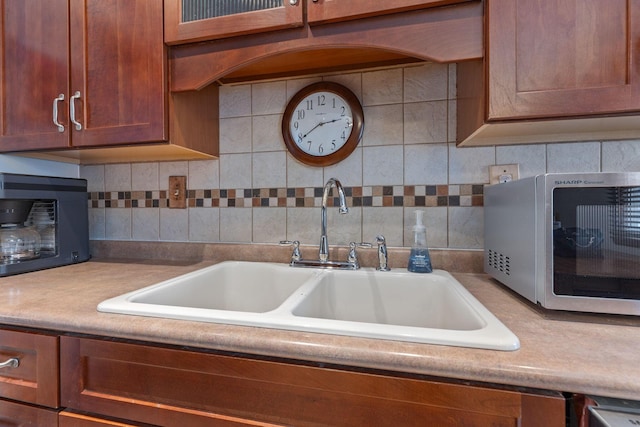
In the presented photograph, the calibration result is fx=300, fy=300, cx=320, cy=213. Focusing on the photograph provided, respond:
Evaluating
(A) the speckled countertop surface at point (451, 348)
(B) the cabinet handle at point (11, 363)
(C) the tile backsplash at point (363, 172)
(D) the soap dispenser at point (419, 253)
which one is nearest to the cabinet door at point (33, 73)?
(C) the tile backsplash at point (363, 172)

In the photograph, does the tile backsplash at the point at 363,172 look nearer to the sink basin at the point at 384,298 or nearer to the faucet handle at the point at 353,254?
the faucet handle at the point at 353,254

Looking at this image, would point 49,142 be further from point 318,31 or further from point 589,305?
point 589,305

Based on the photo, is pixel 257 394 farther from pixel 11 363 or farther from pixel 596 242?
pixel 596 242

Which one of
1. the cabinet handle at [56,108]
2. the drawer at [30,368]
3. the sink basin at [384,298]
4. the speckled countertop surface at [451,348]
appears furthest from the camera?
the cabinet handle at [56,108]

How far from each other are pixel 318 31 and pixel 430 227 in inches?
29.5

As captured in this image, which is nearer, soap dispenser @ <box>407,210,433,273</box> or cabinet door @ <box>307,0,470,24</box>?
cabinet door @ <box>307,0,470,24</box>

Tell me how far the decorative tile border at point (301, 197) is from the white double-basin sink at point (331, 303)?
26 cm

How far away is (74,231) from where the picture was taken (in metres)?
1.27

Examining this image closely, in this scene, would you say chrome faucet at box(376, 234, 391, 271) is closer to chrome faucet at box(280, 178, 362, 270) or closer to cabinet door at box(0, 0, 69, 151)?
chrome faucet at box(280, 178, 362, 270)

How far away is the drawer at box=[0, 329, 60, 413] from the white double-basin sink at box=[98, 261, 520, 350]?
0.48 feet

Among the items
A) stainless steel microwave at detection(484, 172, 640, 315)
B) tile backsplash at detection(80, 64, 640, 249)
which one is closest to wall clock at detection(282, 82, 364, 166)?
tile backsplash at detection(80, 64, 640, 249)

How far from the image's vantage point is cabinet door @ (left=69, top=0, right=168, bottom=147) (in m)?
0.97

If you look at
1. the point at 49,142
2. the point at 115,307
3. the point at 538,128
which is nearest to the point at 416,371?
the point at 115,307

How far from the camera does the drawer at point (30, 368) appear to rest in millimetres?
668
